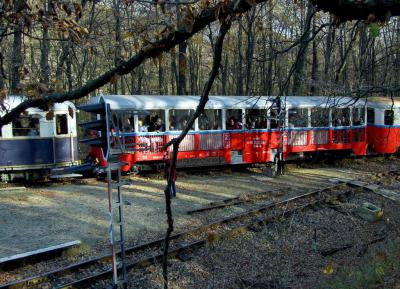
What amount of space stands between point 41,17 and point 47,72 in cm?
163

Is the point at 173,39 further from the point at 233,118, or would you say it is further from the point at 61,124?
the point at 233,118

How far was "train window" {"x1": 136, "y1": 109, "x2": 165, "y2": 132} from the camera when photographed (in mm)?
14711

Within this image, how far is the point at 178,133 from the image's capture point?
15.1m

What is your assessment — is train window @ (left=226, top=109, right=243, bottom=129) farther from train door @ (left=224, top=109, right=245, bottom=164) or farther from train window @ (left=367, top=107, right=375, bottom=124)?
train window @ (left=367, top=107, right=375, bottom=124)

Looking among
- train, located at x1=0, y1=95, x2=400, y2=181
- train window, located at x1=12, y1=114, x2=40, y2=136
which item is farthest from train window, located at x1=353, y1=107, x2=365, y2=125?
train window, located at x1=12, y1=114, x2=40, y2=136

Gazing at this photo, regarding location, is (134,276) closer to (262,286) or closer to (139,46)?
(262,286)

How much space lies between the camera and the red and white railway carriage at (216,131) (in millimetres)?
14453

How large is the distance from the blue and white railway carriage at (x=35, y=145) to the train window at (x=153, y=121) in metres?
2.44

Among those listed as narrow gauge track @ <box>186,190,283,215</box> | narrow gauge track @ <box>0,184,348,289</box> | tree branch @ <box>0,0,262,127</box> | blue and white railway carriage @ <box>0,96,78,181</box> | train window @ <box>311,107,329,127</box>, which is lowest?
narrow gauge track @ <box>0,184,348,289</box>

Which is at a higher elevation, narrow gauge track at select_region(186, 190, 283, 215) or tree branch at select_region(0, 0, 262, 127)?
tree branch at select_region(0, 0, 262, 127)

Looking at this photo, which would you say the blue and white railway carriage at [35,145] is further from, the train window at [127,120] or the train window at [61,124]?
the train window at [127,120]

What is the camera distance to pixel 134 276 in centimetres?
686

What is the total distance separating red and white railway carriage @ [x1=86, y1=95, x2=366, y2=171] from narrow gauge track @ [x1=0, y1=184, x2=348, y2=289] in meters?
3.78

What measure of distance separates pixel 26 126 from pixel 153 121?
4456mm
